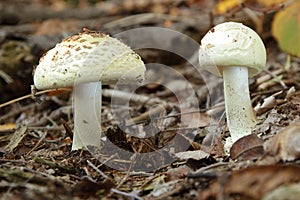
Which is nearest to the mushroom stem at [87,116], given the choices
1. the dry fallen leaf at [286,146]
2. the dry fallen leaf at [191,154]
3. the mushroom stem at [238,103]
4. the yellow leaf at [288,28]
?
the dry fallen leaf at [191,154]

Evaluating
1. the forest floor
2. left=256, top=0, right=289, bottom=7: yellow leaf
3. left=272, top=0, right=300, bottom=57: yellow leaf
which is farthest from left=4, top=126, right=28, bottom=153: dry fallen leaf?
left=256, top=0, right=289, bottom=7: yellow leaf

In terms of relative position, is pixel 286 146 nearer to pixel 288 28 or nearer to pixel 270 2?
pixel 288 28

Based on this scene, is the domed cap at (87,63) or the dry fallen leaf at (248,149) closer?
the dry fallen leaf at (248,149)

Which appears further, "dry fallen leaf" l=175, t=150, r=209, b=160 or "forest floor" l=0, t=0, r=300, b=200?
"dry fallen leaf" l=175, t=150, r=209, b=160

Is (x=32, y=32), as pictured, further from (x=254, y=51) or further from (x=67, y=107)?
(x=254, y=51)

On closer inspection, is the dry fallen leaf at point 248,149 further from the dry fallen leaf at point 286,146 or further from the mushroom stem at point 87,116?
the mushroom stem at point 87,116

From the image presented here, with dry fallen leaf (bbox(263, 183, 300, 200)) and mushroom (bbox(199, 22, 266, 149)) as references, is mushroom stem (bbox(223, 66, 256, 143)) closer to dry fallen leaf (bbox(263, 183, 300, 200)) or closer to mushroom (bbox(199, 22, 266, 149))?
mushroom (bbox(199, 22, 266, 149))

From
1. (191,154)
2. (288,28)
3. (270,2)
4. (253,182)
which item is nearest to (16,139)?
(191,154)
